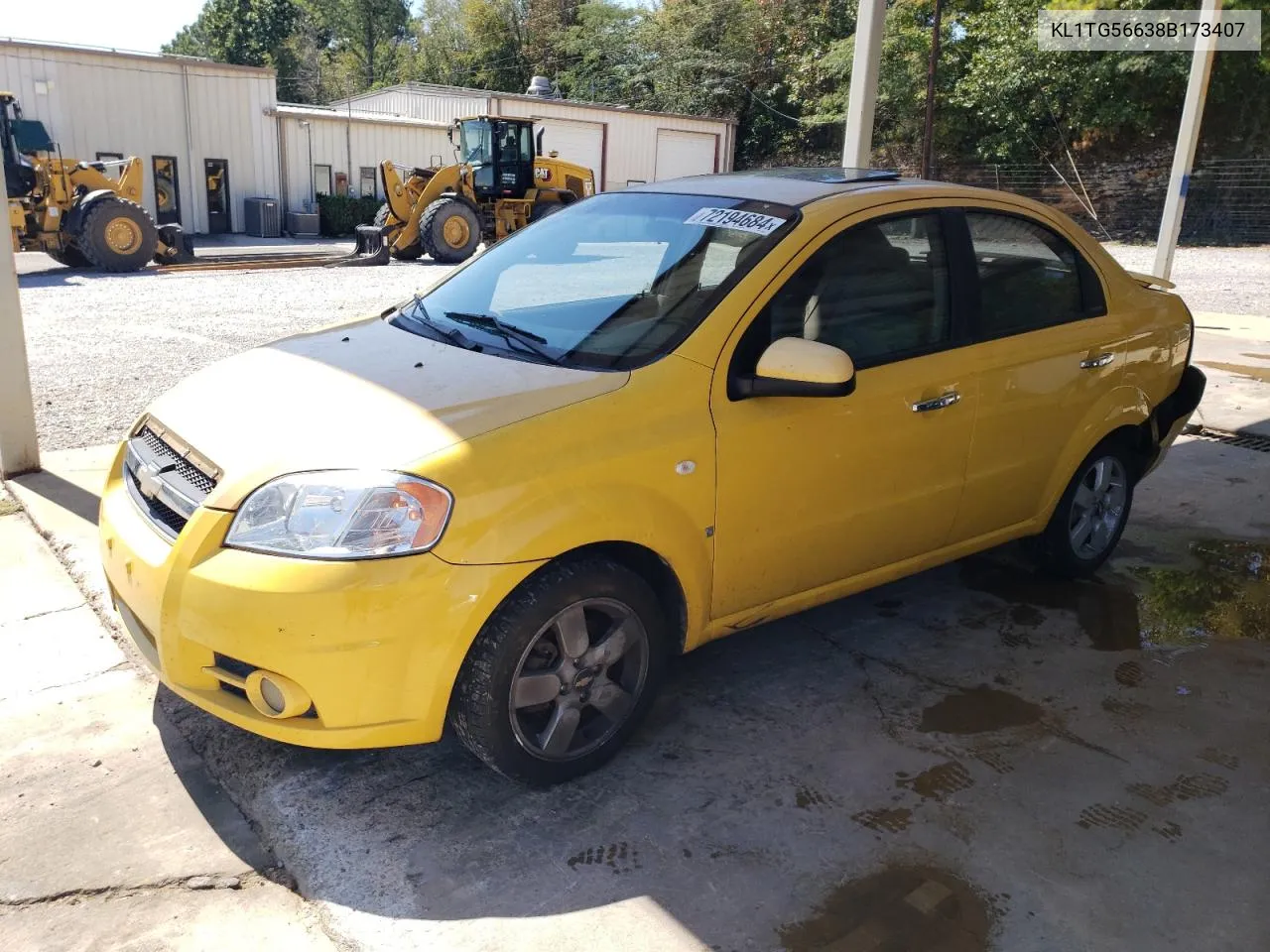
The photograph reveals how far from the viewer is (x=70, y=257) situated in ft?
54.0

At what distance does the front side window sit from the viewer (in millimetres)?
3268

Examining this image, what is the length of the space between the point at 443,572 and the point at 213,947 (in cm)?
98

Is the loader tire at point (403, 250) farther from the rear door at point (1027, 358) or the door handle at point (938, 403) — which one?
the door handle at point (938, 403)

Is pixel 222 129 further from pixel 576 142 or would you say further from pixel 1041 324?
pixel 1041 324

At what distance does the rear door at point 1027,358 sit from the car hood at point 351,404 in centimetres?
161

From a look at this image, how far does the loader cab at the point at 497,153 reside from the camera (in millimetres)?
19828

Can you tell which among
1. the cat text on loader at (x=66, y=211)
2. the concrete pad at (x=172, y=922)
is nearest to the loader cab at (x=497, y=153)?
the cat text on loader at (x=66, y=211)

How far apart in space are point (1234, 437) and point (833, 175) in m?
4.60

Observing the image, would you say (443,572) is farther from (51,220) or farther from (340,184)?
(340,184)

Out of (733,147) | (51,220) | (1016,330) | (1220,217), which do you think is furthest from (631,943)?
(733,147)

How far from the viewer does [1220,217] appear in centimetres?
2658

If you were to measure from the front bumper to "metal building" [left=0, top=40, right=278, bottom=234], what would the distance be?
2579cm

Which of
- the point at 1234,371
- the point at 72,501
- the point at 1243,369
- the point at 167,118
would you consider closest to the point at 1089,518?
the point at 72,501

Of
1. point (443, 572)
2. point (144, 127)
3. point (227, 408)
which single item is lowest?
point (443, 572)
